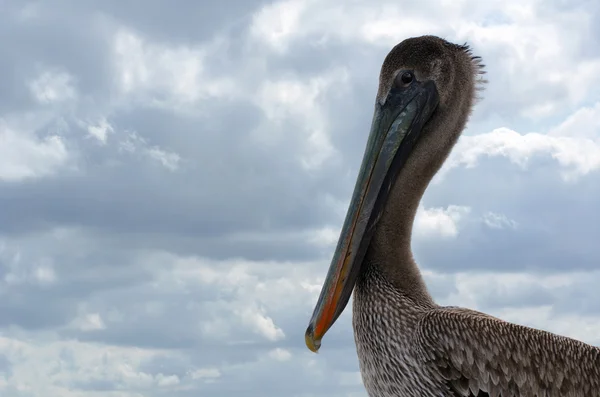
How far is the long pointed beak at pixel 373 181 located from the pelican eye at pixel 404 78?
0.05m

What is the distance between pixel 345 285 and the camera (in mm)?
9477

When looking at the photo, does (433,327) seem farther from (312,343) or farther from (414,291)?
(312,343)

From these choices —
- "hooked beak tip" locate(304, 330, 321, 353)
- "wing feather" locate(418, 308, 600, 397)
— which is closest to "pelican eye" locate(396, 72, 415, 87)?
"wing feather" locate(418, 308, 600, 397)

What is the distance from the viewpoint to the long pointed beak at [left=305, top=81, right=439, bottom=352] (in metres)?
9.47

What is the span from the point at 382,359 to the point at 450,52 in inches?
122

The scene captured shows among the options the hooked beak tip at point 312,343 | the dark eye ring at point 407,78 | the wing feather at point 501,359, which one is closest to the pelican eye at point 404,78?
the dark eye ring at point 407,78

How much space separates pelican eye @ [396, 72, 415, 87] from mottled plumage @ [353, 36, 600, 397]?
0.19ft

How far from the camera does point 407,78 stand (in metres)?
9.66

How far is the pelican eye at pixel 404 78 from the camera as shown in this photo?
966 centimetres

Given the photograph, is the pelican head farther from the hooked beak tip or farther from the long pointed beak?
the hooked beak tip

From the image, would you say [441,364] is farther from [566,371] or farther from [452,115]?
[452,115]

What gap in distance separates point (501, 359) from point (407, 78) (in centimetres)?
285

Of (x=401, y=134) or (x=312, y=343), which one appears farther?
(x=401, y=134)

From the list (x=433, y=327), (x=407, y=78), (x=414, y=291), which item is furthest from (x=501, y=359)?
(x=407, y=78)
